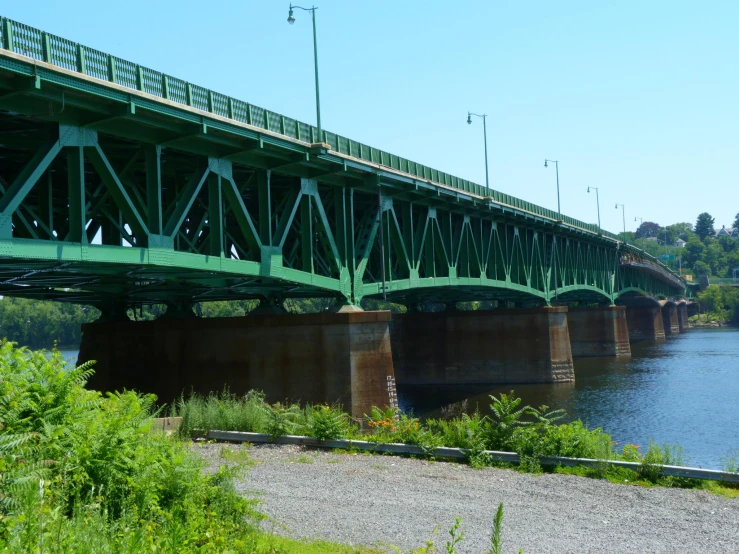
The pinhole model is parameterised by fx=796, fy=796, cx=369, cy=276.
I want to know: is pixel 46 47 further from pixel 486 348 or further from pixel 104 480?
pixel 486 348

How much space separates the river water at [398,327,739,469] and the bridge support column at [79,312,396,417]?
1035 cm

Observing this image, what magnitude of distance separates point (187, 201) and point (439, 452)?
10159 millimetres

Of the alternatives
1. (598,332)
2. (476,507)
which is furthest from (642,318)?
(476,507)

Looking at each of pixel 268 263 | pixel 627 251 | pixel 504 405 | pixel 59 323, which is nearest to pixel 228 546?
pixel 504 405

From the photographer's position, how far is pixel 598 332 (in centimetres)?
7781

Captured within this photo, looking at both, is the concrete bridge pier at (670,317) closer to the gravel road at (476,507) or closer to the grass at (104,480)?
the gravel road at (476,507)

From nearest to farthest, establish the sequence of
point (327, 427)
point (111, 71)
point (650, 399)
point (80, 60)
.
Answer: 1. point (327, 427)
2. point (80, 60)
3. point (111, 71)
4. point (650, 399)

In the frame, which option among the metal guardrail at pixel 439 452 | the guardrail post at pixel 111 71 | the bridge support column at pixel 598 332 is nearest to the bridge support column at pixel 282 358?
the metal guardrail at pixel 439 452

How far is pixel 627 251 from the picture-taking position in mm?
92875

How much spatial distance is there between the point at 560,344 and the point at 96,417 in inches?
1893

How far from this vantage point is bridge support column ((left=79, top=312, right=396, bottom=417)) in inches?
1081

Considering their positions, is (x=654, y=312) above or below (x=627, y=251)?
below

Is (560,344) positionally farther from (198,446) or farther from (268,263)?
(198,446)

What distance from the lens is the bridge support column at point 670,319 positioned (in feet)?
410
